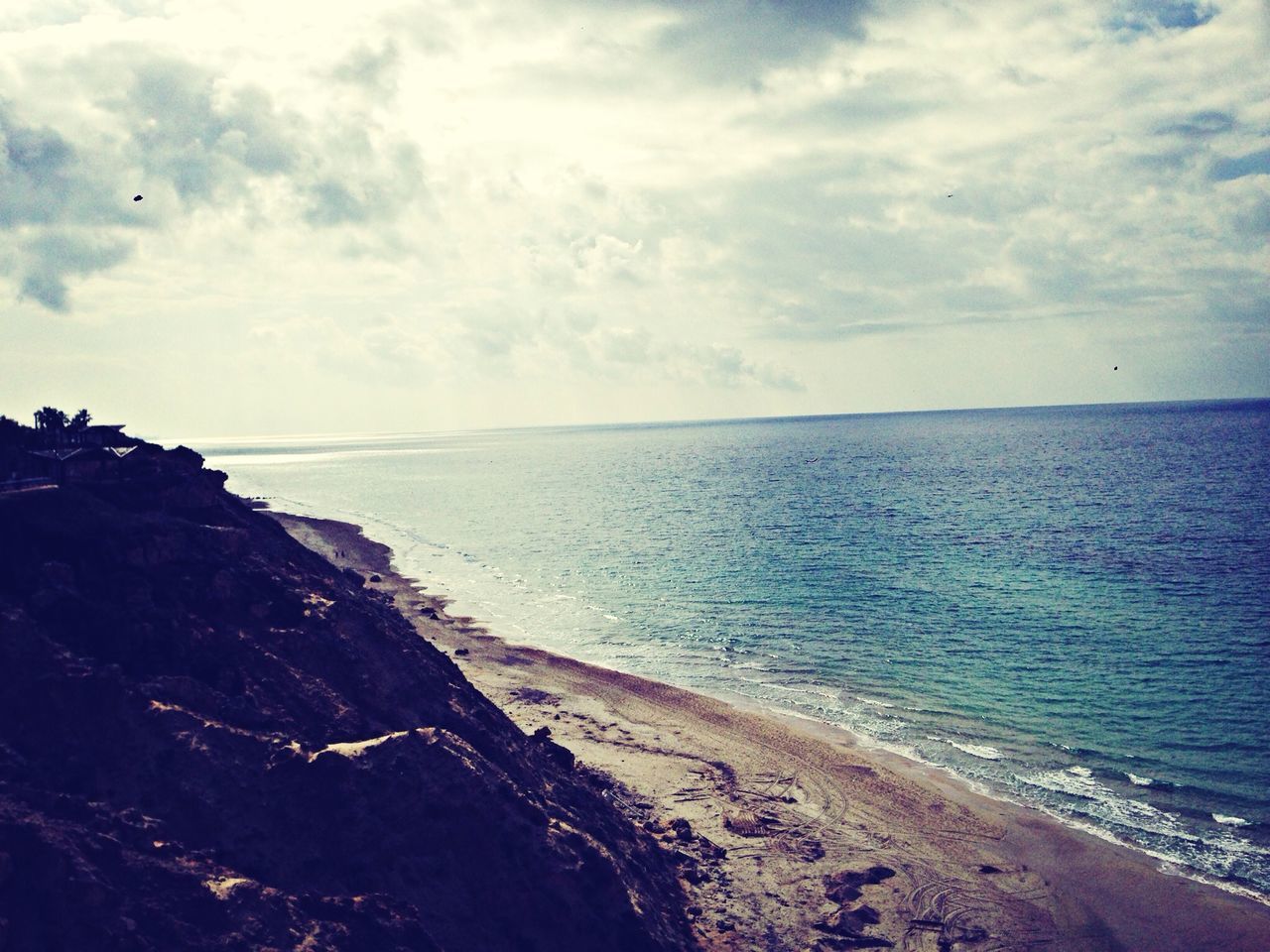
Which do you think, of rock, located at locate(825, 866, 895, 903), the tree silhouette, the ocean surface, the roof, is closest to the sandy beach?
rock, located at locate(825, 866, 895, 903)

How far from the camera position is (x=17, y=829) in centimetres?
1730

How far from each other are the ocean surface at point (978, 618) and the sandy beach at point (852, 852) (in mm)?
2260

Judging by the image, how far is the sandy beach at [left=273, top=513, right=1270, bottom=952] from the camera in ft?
85.4

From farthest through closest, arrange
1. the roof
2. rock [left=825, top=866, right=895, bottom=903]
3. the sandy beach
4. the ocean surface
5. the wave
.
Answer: the wave → the ocean surface → the roof → rock [left=825, top=866, right=895, bottom=903] → the sandy beach

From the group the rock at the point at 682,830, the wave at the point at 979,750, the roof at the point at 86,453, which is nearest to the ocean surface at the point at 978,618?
the wave at the point at 979,750

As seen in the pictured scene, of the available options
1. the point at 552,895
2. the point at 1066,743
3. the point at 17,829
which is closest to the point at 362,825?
the point at 552,895

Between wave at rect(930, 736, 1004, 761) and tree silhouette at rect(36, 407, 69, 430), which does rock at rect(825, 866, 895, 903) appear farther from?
tree silhouette at rect(36, 407, 69, 430)

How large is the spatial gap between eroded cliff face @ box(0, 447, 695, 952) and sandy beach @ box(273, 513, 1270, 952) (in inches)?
138

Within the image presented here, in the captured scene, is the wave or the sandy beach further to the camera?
the wave

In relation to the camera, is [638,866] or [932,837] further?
[932,837]

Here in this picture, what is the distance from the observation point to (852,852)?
3086 cm

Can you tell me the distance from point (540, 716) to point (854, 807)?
17.6 m

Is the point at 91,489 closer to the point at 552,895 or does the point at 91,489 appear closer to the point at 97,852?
the point at 97,852

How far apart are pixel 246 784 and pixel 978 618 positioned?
5302cm
